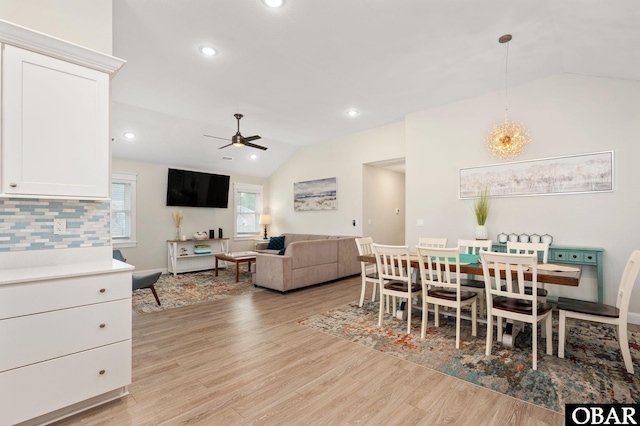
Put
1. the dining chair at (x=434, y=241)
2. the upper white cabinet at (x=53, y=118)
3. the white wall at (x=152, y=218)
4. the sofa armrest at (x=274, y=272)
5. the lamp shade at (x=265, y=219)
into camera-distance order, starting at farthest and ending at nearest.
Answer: the lamp shade at (x=265, y=219), the white wall at (x=152, y=218), the sofa armrest at (x=274, y=272), the dining chair at (x=434, y=241), the upper white cabinet at (x=53, y=118)

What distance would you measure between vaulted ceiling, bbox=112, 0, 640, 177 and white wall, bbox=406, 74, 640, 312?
26 centimetres

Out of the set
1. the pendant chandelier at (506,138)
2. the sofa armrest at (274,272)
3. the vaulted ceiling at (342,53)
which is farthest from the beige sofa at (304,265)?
the pendant chandelier at (506,138)

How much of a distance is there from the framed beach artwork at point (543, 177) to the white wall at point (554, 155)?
0.08 metres

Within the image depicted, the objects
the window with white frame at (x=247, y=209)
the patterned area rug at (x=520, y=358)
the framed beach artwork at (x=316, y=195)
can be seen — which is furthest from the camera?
the window with white frame at (x=247, y=209)

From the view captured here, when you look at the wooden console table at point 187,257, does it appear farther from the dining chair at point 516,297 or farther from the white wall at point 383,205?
the dining chair at point 516,297

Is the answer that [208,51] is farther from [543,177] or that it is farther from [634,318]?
[634,318]

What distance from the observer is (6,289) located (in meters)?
1.73

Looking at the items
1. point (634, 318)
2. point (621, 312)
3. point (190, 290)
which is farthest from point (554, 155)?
point (190, 290)

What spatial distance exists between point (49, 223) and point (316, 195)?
5.99 metres

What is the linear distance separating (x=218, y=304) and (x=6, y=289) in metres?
3.01

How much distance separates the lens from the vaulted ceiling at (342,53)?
113 inches

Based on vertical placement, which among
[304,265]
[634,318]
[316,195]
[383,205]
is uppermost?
[316,195]

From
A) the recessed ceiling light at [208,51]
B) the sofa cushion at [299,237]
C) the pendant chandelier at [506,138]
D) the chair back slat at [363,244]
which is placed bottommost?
the sofa cushion at [299,237]

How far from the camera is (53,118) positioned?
2074 mm
